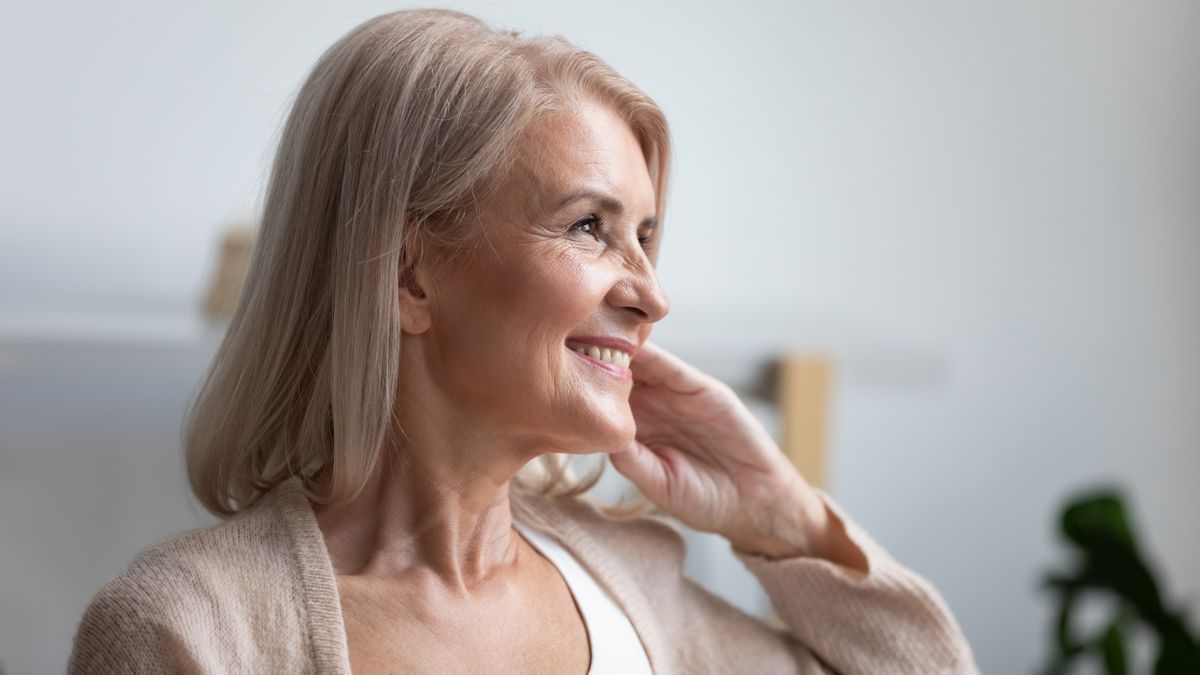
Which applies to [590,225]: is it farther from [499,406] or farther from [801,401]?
[801,401]

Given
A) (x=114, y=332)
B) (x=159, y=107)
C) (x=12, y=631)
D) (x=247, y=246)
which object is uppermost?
(x=159, y=107)

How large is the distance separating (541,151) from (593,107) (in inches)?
2.7

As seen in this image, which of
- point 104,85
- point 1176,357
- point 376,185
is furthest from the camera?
point 1176,357

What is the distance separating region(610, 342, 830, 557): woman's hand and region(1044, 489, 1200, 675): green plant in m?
0.80

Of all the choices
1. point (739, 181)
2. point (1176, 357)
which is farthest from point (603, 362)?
point (1176, 357)

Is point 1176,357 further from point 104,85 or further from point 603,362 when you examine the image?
point 104,85

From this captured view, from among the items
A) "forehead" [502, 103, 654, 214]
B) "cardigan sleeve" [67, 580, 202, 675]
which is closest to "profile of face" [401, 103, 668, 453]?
"forehead" [502, 103, 654, 214]

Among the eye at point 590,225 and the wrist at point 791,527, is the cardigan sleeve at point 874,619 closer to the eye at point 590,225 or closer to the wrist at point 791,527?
the wrist at point 791,527

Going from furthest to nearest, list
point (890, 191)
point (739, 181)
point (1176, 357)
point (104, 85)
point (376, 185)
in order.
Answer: point (1176, 357), point (890, 191), point (739, 181), point (104, 85), point (376, 185)

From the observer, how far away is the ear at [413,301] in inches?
37.0

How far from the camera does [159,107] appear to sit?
1.54m

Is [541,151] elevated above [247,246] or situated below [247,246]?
above

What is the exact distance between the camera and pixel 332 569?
90 centimetres

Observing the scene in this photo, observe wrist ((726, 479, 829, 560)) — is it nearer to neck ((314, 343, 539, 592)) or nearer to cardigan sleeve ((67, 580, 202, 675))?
neck ((314, 343, 539, 592))
